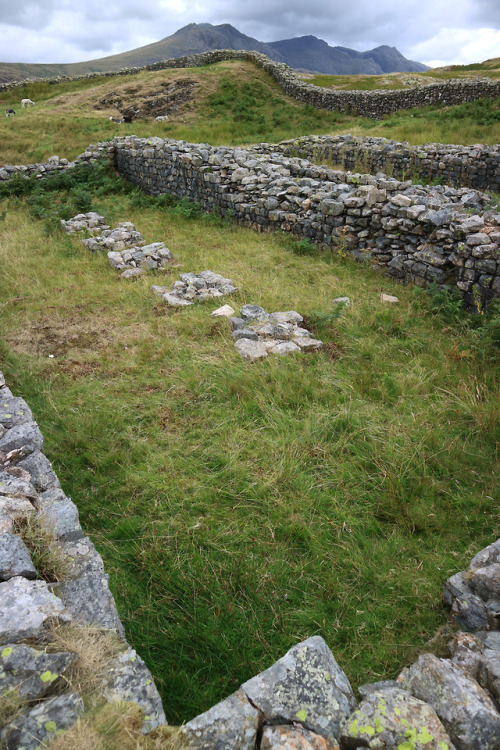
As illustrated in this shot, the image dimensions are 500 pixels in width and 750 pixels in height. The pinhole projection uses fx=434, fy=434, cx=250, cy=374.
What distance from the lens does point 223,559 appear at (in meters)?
3.49

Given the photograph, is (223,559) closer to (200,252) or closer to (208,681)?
(208,681)

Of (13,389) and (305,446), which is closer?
(305,446)

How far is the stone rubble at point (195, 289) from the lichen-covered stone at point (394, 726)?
6481 mm

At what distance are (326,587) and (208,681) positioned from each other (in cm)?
105

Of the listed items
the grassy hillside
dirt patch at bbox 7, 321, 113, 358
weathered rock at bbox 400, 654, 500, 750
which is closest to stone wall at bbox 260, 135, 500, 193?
the grassy hillside

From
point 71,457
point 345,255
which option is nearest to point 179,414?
point 71,457

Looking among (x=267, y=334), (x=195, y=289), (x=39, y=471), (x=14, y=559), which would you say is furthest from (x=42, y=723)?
(x=195, y=289)

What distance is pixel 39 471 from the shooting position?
3.42m

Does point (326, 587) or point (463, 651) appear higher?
point (463, 651)

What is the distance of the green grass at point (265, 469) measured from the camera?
309 cm

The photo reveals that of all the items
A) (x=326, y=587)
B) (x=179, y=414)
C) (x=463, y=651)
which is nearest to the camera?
(x=463, y=651)

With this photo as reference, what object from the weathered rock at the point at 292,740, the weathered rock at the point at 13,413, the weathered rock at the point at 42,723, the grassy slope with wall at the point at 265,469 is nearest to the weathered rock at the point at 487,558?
the grassy slope with wall at the point at 265,469

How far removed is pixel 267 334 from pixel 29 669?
5105 millimetres

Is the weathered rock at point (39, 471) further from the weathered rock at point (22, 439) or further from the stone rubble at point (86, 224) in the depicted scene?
the stone rubble at point (86, 224)
